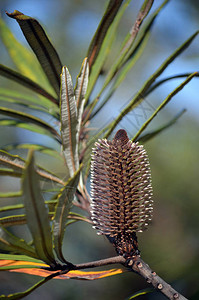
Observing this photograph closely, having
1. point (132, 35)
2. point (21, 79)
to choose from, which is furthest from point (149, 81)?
point (21, 79)

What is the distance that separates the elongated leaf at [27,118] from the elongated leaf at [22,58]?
11cm

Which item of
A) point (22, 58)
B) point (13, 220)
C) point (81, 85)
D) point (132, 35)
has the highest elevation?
point (132, 35)

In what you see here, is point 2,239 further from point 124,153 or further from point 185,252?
point 185,252

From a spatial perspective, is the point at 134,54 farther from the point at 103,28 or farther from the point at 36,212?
the point at 36,212

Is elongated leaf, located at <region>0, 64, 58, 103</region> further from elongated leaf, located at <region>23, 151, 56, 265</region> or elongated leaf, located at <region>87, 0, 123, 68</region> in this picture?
elongated leaf, located at <region>23, 151, 56, 265</region>

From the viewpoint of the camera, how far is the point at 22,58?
0.74m

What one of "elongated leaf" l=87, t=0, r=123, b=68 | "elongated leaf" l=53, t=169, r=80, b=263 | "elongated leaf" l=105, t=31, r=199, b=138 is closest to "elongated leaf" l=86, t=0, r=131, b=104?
"elongated leaf" l=87, t=0, r=123, b=68

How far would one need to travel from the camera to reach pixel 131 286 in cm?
152

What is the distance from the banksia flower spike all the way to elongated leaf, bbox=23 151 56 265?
0.14 metres

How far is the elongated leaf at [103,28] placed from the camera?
52 cm

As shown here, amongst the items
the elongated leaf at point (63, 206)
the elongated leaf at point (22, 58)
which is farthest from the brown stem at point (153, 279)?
the elongated leaf at point (22, 58)

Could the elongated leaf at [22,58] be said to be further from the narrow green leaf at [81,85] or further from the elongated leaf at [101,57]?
the narrow green leaf at [81,85]

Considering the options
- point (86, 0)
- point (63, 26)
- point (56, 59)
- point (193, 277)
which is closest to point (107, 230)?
point (56, 59)

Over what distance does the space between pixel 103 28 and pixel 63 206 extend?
0.37 meters
